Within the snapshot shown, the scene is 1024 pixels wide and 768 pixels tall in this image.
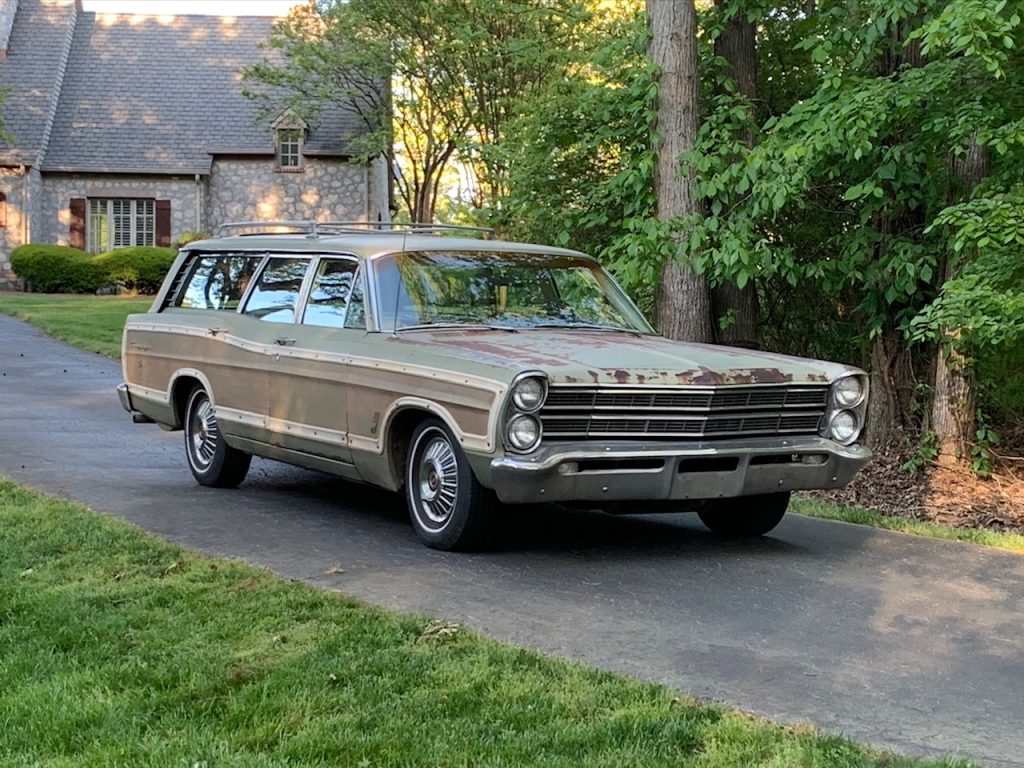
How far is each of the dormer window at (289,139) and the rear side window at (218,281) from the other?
28.2m

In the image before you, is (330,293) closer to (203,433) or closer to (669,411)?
(203,433)

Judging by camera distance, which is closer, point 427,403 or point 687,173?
point 427,403

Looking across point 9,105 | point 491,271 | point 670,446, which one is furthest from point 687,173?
point 9,105

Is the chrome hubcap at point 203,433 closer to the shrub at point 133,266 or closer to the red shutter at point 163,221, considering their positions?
the shrub at point 133,266

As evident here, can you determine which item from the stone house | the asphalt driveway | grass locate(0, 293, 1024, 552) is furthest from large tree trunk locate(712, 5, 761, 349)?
the stone house

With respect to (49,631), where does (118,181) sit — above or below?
above

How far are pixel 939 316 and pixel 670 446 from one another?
150 inches

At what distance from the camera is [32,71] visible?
38750 millimetres

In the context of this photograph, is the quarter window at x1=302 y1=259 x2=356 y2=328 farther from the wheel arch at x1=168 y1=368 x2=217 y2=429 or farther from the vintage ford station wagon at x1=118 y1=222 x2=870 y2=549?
the wheel arch at x1=168 y1=368 x2=217 y2=429

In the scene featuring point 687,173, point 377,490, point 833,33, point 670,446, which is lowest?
point 377,490

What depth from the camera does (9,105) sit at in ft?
125

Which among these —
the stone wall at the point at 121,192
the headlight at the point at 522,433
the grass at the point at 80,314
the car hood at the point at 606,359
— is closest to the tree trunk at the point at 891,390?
the car hood at the point at 606,359

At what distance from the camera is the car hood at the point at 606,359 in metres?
6.45

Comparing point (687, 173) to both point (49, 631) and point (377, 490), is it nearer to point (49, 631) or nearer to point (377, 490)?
point (377, 490)
